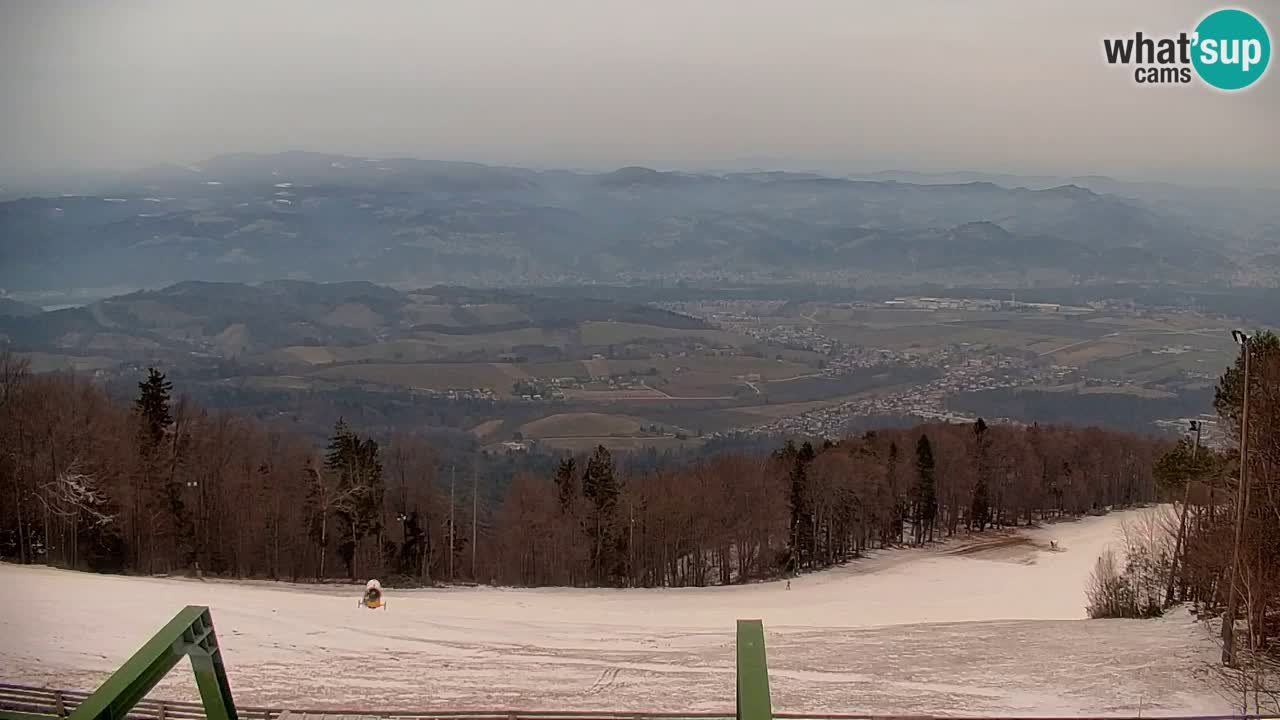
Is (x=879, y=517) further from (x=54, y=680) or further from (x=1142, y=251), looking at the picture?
(x=1142, y=251)

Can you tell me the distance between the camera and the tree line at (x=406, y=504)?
1272 centimetres

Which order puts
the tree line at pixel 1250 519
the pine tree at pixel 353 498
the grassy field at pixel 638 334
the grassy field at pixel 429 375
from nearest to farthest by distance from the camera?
the tree line at pixel 1250 519 → the pine tree at pixel 353 498 → the grassy field at pixel 429 375 → the grassy field at pixel 638 334

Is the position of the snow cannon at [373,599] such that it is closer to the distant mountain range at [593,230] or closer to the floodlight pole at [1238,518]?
the floodlight pole at [1238,518]

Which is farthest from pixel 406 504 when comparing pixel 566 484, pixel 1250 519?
pixel 1250 519

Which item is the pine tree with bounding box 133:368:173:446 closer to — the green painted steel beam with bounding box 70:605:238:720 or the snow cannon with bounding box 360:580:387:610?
the snow cannon with bounding box 360:580:387:610

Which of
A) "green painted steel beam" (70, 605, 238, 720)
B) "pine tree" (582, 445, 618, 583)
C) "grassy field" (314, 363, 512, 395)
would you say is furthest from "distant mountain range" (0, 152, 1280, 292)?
"green painted steel beam" (70, 605, 238, 720)

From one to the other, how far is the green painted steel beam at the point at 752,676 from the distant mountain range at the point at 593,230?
29396mm

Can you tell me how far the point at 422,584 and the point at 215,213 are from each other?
137 ft

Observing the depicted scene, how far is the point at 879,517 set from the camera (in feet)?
61.0

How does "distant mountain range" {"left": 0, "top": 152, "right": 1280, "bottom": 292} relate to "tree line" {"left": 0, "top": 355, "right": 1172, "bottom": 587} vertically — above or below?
above

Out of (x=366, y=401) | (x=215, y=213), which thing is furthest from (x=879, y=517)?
(x=215, y=213)

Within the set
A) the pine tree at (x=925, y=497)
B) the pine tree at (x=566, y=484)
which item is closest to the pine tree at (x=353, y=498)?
the pine tree at (x=566, y=484)

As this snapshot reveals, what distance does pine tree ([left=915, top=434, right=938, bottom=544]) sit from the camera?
19.3 m

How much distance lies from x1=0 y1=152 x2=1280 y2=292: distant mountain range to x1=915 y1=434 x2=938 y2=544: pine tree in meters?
13.4
